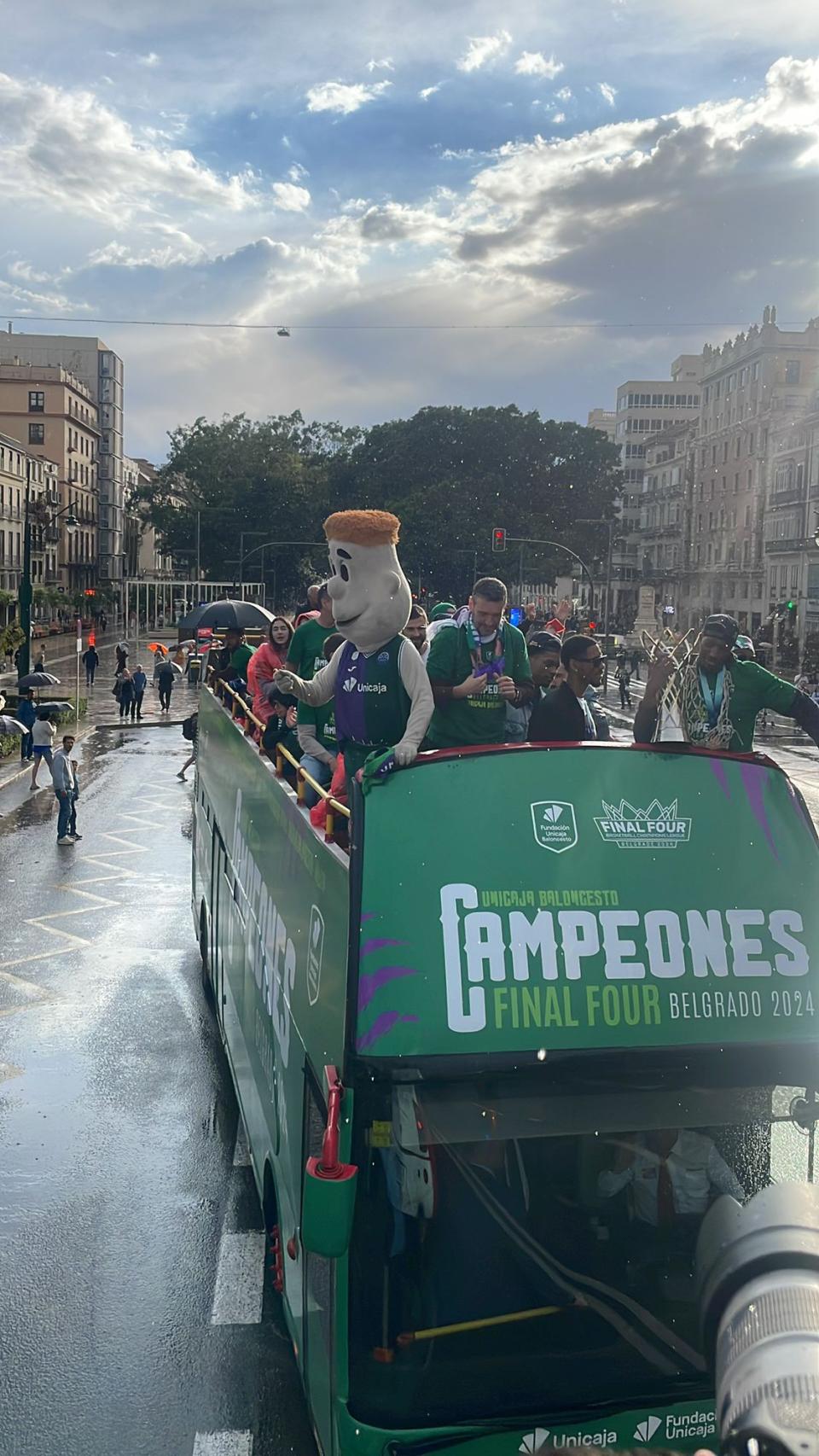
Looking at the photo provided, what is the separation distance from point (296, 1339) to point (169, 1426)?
3.47 ft

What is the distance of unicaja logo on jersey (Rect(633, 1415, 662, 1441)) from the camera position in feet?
12.8

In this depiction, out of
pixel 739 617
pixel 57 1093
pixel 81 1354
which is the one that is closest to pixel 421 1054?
pixel 81 1354

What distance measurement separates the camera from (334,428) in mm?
106875

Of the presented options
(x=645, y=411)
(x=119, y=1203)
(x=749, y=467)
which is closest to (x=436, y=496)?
(x=749, y=467)

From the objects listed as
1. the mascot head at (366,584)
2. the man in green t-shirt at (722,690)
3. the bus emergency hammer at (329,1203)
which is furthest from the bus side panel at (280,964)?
the man in green t-shirt at (722,690)

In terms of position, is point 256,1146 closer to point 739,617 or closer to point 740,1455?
point 740,1455

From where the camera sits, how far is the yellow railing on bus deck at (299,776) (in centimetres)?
473

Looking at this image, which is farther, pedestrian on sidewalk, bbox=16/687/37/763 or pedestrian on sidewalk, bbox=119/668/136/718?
pedestrian on sidewalk, bbox=119/668/136/718

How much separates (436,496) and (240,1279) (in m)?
68.7

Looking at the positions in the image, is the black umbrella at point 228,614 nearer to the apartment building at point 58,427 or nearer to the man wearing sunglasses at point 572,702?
the man wearing sunglasses at point 572,702

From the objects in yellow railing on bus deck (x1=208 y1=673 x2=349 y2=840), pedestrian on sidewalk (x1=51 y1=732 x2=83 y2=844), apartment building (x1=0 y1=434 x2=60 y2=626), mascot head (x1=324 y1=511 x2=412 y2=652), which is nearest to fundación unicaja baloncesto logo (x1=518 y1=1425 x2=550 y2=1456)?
yellow railing on bus deck (x1=208 y1=673 x2=349 y2=840)

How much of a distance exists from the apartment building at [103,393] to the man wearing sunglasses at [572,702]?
11319cm

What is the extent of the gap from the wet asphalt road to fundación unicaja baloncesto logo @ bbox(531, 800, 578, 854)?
3351 millimetres

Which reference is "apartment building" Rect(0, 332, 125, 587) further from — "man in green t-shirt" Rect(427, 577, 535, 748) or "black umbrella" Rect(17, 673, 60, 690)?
"man in green t-shirt" Rect(427, 577, 535, 748)
